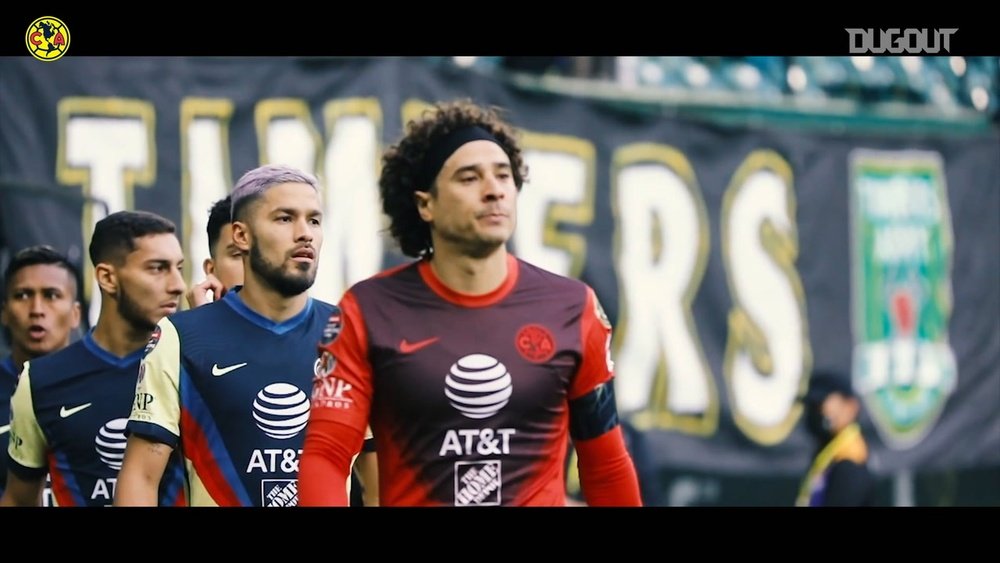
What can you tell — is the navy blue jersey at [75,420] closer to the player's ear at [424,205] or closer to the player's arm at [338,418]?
the player's arm at [338,418]

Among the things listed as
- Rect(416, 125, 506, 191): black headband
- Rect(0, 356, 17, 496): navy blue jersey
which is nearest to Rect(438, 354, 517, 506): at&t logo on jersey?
Answer: Rect(416, 125, 506, 191): black headband

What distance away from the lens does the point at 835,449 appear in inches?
458

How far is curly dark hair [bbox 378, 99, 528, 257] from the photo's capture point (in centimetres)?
629

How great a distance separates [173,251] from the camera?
25.1 feet

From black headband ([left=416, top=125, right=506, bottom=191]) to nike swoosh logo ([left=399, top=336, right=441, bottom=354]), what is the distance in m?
0.58

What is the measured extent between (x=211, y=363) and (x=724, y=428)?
20.6 feet

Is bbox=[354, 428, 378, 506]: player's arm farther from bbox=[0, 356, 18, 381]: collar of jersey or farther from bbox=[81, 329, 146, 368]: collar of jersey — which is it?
bbox=[0, 356, 18, 381]: collar of jersey

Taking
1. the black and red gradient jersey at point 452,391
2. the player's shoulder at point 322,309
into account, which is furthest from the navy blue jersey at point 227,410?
the black and red gradient jersey at point 452,391

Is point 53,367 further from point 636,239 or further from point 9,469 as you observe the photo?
point 636,239

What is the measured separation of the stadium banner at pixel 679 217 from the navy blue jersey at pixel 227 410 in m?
3.03

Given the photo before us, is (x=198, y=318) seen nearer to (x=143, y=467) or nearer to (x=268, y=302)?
(x=268, y=302)

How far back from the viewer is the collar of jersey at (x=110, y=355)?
24.7ft

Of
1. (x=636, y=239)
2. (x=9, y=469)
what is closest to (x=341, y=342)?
(x=9, y=469)

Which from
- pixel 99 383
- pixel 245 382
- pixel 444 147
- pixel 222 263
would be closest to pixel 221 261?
pixel 222 263
